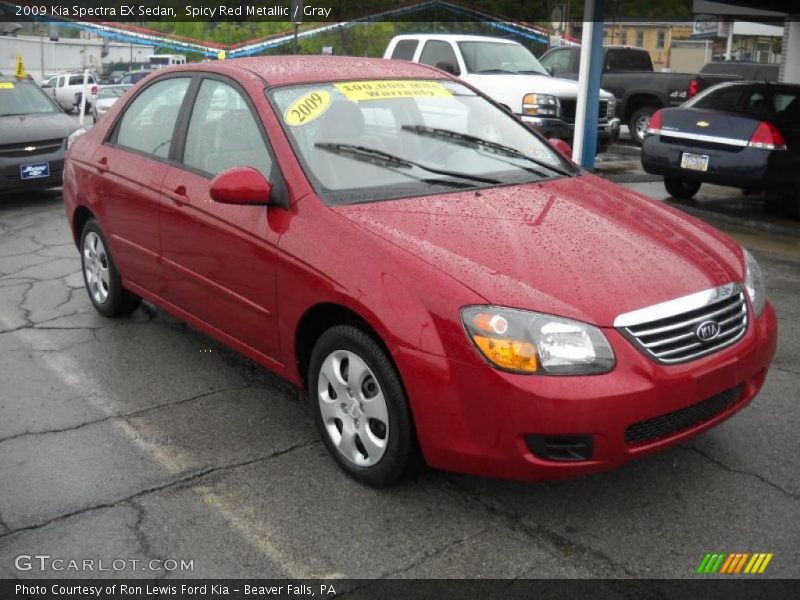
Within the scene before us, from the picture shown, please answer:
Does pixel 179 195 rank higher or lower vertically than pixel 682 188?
higher

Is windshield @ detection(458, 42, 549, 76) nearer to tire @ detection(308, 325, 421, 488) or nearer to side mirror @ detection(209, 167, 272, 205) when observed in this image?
side mirror @ detection(209, 167, 272, 205)

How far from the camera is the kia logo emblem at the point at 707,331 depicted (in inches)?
122

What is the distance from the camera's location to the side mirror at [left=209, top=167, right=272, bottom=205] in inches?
142

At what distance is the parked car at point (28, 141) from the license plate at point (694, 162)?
7065mm

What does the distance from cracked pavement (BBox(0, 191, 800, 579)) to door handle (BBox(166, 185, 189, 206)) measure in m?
0.96

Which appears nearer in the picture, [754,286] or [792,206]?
[754,286]

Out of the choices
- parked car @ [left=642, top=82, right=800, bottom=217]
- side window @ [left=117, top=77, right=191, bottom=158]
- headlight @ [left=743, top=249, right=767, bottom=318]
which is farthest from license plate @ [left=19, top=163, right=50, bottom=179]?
headlight @ [left=743, top=249, right=767, bottom=318]

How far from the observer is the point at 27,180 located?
999 centimetres

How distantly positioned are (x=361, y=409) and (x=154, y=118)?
2.39m

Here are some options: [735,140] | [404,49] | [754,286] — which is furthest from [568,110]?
[754,286]

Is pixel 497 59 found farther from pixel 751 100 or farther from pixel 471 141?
pixel 471 141

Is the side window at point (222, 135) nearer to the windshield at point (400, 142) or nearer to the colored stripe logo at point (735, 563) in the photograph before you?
the windshield at point (400, 142)

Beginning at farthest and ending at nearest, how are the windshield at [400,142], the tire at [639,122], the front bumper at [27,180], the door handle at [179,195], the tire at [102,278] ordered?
the tire at [639,122] → the front bumper at [27,180] → the tire at [102,278] → the door handle at [179,195] → the windshield at [400,142]

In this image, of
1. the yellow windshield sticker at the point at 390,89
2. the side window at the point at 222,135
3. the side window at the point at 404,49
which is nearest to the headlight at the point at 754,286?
the yellow windshield sticker at the point at 390,89
